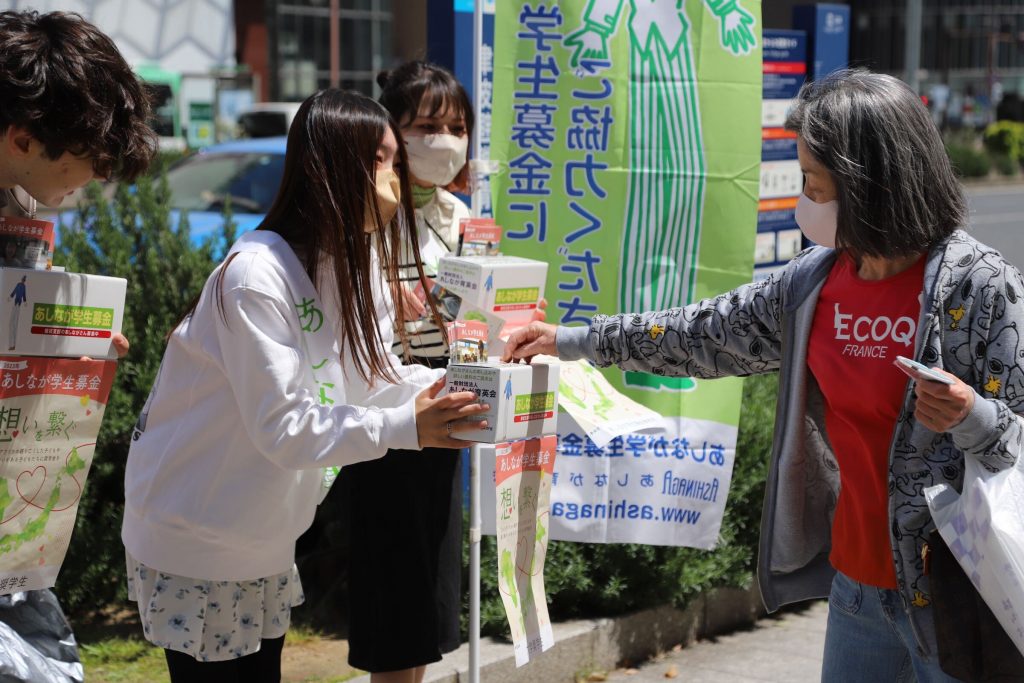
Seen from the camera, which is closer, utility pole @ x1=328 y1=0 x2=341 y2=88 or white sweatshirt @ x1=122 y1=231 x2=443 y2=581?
white sweatshirt @ x1=122 y1=231 x2=443 y2=581

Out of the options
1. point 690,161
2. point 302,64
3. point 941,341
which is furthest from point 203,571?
point 302,64

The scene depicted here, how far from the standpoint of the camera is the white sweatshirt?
217cm

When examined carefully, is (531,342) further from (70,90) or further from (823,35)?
(823,35)

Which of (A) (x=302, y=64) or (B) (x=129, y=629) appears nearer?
(B) (x=129, y=629)

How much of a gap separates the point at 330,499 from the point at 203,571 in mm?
2062

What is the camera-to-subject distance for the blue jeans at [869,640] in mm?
2242

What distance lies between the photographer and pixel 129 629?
13.6 ft

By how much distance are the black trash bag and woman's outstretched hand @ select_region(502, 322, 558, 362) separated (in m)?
1.08

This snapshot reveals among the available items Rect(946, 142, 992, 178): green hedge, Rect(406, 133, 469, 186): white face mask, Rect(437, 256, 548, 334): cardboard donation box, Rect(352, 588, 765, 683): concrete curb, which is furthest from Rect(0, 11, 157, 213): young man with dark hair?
Rect(946, 142, 992, 178): green hedge

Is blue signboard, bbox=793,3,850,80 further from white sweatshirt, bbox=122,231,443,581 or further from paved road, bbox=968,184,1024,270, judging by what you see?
paved road, bbox=968,184,1024,270

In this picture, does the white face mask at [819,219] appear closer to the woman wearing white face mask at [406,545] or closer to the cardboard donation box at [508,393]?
the cardboard donation box at [508,393]

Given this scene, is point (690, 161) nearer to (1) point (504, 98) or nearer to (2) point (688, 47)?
(2) point (688, 47)

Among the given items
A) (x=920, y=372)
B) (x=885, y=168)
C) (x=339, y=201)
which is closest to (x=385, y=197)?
(x=339, y=201)

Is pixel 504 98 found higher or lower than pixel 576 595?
higher
